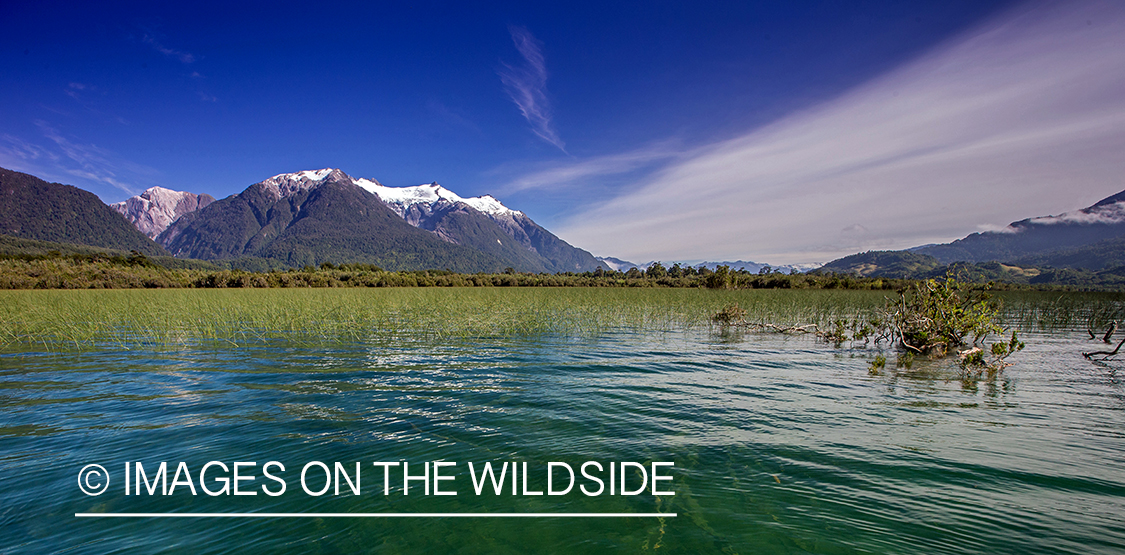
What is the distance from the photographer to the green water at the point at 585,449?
12.5ft

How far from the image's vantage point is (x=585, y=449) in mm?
5684

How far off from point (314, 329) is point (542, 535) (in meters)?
15.8

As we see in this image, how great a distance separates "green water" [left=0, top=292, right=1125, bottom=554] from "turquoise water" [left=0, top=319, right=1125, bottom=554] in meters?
0.03

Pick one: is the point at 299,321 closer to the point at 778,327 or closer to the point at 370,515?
the point at 370,515

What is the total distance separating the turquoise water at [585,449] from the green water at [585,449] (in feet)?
0.11

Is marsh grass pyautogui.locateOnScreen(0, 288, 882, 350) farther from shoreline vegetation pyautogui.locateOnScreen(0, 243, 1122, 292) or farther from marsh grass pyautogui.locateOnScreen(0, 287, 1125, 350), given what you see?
shoreline vegetation pyautogui.locateOnScreen(0, 243, 1122, 292)

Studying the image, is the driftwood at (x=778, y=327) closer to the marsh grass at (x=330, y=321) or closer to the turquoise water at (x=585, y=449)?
the marsh grass at (x=330, y=321)

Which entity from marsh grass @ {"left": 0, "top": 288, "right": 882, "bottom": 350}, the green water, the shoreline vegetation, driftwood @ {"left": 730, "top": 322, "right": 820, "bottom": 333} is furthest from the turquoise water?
the shoreline vegetation

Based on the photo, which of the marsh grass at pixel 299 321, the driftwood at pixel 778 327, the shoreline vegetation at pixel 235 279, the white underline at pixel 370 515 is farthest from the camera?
the shoreline vegetation at pixel 235 279

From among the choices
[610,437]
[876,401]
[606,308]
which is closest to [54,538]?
[610,437]

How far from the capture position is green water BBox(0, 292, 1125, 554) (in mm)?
3807

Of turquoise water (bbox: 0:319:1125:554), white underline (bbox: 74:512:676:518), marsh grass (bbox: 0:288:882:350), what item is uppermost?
marsh grass (bbox: 0:288:882:350)

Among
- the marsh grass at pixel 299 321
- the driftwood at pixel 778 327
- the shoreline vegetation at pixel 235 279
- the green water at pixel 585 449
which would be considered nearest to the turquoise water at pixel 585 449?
the green water at pixel 585 449

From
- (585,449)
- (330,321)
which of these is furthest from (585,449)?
(330,321)
